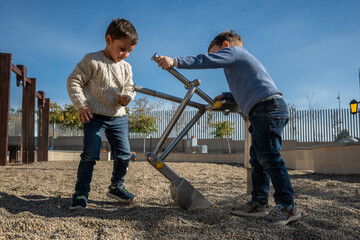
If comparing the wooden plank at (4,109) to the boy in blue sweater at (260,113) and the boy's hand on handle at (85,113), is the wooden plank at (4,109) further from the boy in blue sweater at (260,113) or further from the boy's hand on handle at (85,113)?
the boy in blue sweater at (260,113)

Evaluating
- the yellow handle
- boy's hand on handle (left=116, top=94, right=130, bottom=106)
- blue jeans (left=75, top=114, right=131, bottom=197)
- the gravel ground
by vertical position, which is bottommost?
the gravel ground

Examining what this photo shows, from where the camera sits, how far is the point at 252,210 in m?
1.85

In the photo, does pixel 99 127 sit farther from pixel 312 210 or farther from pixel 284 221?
pixel 312 210

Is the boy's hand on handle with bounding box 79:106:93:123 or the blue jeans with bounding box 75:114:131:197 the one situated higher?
the boy's hand on handle with bounding box 79:106:93:123

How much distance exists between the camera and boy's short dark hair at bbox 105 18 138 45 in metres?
2.06

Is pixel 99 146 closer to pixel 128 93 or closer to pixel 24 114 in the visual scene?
pixel 128 93

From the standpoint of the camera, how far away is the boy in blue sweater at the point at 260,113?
5.56 ft

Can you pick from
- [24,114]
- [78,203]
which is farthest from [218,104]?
[24,114]

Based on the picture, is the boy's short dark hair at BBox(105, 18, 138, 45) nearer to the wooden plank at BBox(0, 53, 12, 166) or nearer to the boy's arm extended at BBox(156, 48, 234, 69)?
the boy's arm extended at BBox(156, 48, 234, 69)

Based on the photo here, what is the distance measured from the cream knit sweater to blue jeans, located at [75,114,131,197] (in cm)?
8

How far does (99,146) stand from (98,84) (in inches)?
18.3

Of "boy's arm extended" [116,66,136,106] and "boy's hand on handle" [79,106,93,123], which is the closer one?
"boy's hand on handle" [79,106,93,123]

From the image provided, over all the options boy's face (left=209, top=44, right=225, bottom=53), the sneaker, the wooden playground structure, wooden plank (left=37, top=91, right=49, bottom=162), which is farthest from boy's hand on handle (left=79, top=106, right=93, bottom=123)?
wooden plank (left=37, top=91, right=49, bottom=162)

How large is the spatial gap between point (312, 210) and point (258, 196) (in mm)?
383
